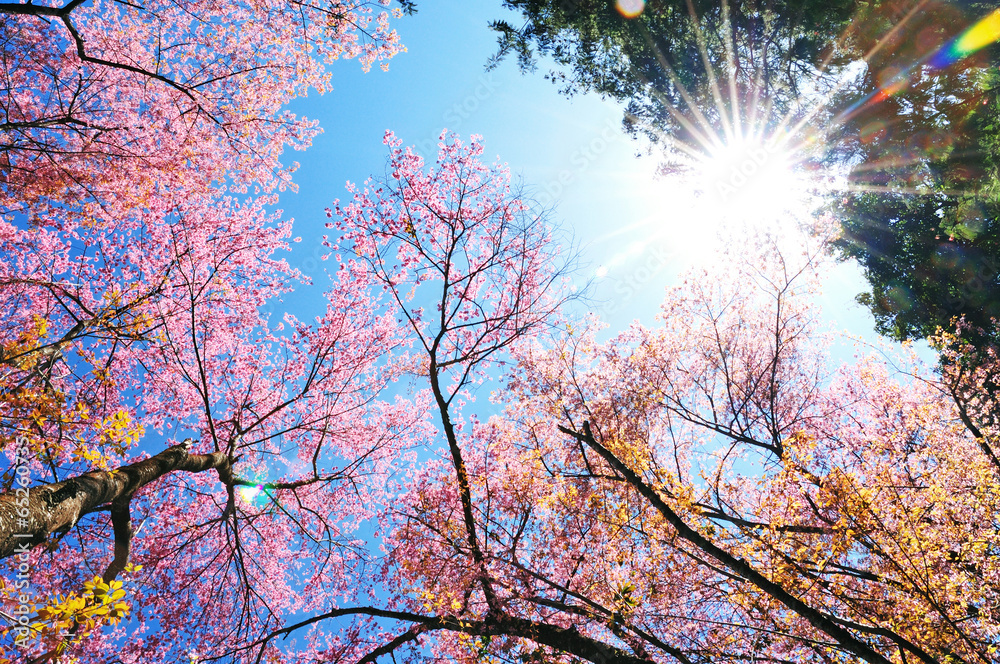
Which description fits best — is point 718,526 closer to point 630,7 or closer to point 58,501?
point 58,501

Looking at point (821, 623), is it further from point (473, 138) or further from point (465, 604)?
point (473, 138)

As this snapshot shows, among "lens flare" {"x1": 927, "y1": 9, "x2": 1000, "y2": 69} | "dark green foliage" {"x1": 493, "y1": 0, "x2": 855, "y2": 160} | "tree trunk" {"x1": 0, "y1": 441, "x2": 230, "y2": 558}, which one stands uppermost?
"dark green foliage" {"x1": 493, "y1": 0, "x2": 855, "y2": 160}

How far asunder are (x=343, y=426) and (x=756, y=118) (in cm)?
1302

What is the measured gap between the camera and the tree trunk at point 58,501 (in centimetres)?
338

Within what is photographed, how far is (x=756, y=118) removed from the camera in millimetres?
11188

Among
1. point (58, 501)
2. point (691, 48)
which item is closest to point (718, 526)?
point (58, 501)

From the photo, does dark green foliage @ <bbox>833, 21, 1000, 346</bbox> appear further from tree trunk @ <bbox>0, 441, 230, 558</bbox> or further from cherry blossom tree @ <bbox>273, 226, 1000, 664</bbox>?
tree trunk @ <bbox>0, 441, 230, 558</bbox>

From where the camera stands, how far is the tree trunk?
3.38m

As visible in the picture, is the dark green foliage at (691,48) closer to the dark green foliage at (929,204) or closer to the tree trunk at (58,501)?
the dark green foliage at (929,204)

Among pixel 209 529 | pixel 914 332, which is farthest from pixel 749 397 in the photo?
pixel 209 529

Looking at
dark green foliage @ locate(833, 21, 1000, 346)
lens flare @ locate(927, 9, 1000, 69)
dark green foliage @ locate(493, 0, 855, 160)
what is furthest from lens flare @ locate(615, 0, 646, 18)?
lens flare @ locate(927, 9, 1000, 69)

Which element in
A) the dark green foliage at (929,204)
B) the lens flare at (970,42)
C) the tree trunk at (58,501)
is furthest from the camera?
the dark green foliage at (929,204)

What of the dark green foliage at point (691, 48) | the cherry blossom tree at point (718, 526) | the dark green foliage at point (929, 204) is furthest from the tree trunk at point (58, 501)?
the dark green foliage at point (929, 204)

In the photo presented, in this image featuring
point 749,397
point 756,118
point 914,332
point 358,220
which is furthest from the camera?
point 914,332
